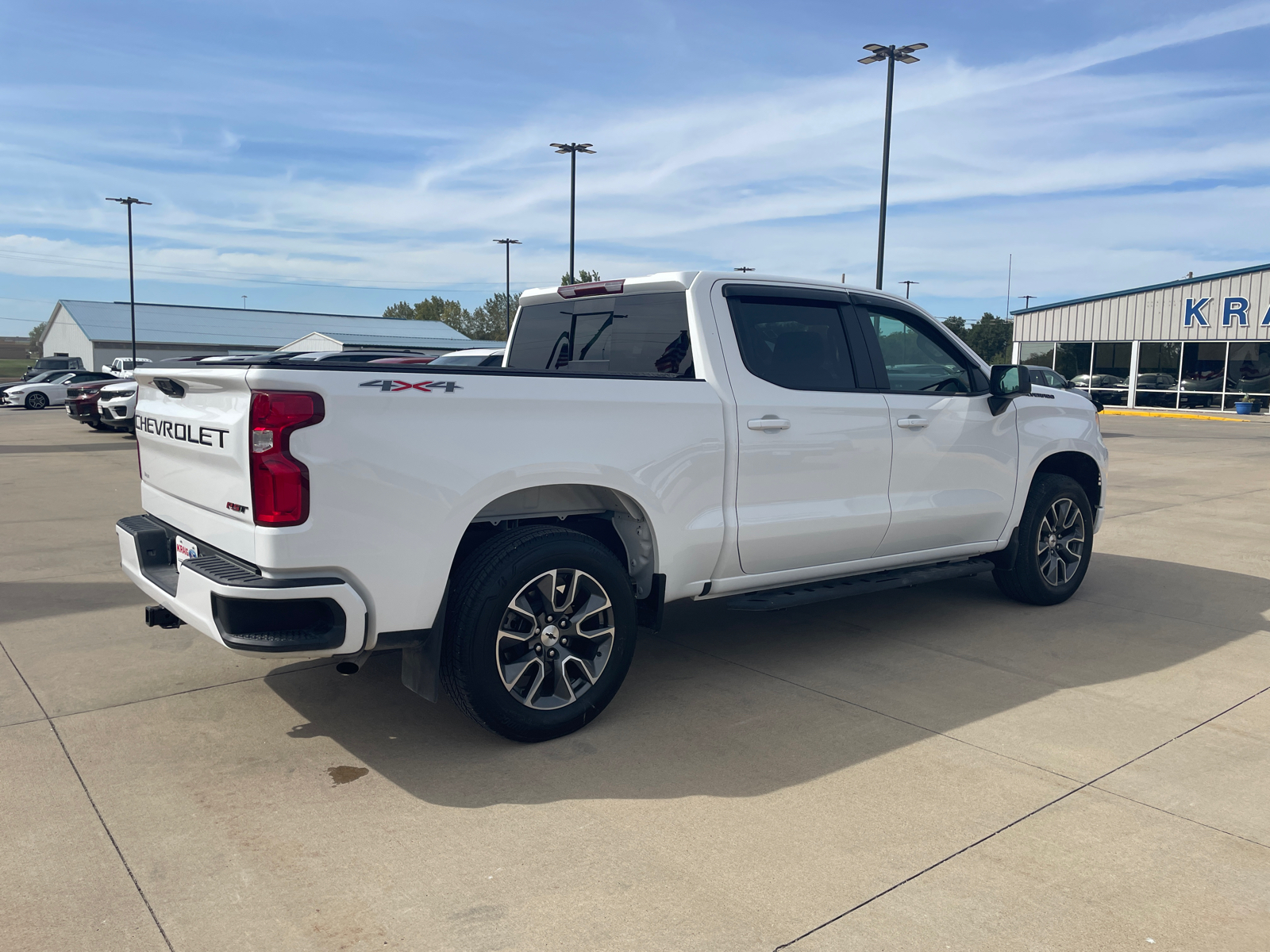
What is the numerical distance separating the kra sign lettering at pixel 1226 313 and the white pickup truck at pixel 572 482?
1333 inches

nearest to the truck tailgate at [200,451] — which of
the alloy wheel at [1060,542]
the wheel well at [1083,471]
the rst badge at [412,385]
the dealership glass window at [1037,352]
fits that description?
the rst badge at [412,385]

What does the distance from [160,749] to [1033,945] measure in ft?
10.9

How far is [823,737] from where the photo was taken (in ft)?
14.0

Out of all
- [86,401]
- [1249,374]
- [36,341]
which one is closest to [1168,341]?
[1249,374]

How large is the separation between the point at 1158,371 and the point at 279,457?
3991 cm

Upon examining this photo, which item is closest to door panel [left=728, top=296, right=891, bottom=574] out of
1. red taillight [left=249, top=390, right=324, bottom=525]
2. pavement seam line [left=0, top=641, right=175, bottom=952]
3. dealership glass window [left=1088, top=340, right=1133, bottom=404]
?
red taillight [left=249, top=390, right=324, bottom=525]

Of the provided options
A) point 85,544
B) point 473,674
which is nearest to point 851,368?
point 473,674

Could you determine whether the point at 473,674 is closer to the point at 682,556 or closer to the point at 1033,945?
the point at 682,556

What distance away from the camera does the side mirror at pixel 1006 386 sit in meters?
5.79

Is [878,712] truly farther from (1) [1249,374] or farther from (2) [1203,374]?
(2) [1203,374]

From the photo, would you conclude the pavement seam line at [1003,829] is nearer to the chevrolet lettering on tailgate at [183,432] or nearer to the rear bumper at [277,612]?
the rear bumper at [277,612]

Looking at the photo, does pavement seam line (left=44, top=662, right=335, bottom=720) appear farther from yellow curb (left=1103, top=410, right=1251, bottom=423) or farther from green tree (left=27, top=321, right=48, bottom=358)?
green tree (left=27, top=321, right=48, bottom=358)

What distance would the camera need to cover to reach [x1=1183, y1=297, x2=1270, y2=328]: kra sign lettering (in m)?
34.2

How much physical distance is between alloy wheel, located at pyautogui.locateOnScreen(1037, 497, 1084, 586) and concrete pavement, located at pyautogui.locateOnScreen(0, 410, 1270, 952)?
1.22 feet
